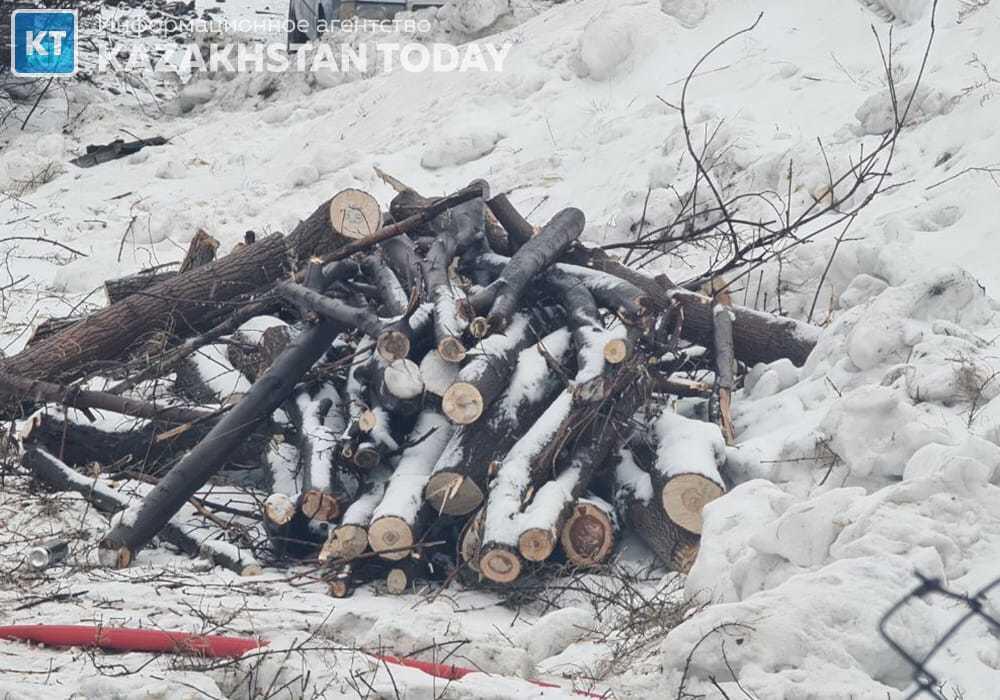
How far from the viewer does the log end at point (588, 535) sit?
15.0 ft

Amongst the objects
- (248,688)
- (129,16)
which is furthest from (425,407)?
(129,16)

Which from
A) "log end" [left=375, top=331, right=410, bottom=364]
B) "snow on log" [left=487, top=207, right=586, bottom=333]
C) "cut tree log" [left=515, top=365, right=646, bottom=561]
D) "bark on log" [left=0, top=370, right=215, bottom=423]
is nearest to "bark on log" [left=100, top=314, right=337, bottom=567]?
"bark on log" [left=0, top=370, right=215, bottom=423]

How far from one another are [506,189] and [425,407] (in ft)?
15.4

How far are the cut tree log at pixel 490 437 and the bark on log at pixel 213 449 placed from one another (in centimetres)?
101

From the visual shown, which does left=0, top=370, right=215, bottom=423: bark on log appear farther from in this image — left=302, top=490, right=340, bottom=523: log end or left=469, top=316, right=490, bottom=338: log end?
left=469, top=316, right=490, bottom=338: log end

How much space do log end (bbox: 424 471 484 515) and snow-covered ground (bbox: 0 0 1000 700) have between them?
39 centimetres

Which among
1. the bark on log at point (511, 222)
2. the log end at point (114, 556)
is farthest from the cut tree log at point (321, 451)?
the bark on log at point (511, 222)

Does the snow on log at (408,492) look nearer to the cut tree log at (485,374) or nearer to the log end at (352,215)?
the cut tree log at (485,374)

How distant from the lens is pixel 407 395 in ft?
16.1

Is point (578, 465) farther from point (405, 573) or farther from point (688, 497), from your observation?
point (405, 573)

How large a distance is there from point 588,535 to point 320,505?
1186 millimetres

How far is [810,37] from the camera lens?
384 inches

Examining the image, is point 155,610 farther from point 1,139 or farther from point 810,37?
point 1,139

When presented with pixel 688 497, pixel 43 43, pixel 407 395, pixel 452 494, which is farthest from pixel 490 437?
pixel 43 43
